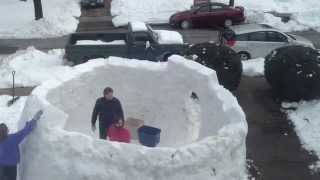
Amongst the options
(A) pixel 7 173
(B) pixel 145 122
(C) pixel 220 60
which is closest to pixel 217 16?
(C) pixel 220 60

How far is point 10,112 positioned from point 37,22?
502 inches

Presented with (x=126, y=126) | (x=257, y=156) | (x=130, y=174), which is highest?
(x=130, y=174)

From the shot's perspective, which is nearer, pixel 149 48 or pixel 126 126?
pixel 126 126

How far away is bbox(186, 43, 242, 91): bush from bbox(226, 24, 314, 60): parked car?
175 inches

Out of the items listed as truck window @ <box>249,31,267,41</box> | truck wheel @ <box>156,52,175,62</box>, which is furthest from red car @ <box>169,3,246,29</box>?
truck wheel @ <box>156,52,175,62</box>

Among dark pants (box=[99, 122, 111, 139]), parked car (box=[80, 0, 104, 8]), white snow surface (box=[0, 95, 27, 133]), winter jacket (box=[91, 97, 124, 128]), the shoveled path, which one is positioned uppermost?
winter jacket (box=[91, 97, 124, 128])

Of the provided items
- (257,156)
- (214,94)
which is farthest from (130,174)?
(257,156)

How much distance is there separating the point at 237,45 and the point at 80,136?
14.1 metres

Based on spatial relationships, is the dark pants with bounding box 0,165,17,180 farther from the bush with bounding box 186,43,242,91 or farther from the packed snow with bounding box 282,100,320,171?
the bush with bounding box 186,43,242,91

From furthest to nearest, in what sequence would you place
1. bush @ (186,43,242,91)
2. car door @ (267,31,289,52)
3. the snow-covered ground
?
1. the snow-covered ground
2. car door @ (267,31,289,52)
3. bush @ (186,43,242,91)

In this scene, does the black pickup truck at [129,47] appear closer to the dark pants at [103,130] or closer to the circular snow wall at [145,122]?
the circular snow wall at [145,122]

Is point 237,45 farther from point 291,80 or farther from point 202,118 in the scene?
point 202,118

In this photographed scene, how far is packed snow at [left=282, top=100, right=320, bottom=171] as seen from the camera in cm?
1442

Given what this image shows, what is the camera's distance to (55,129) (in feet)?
28.0
